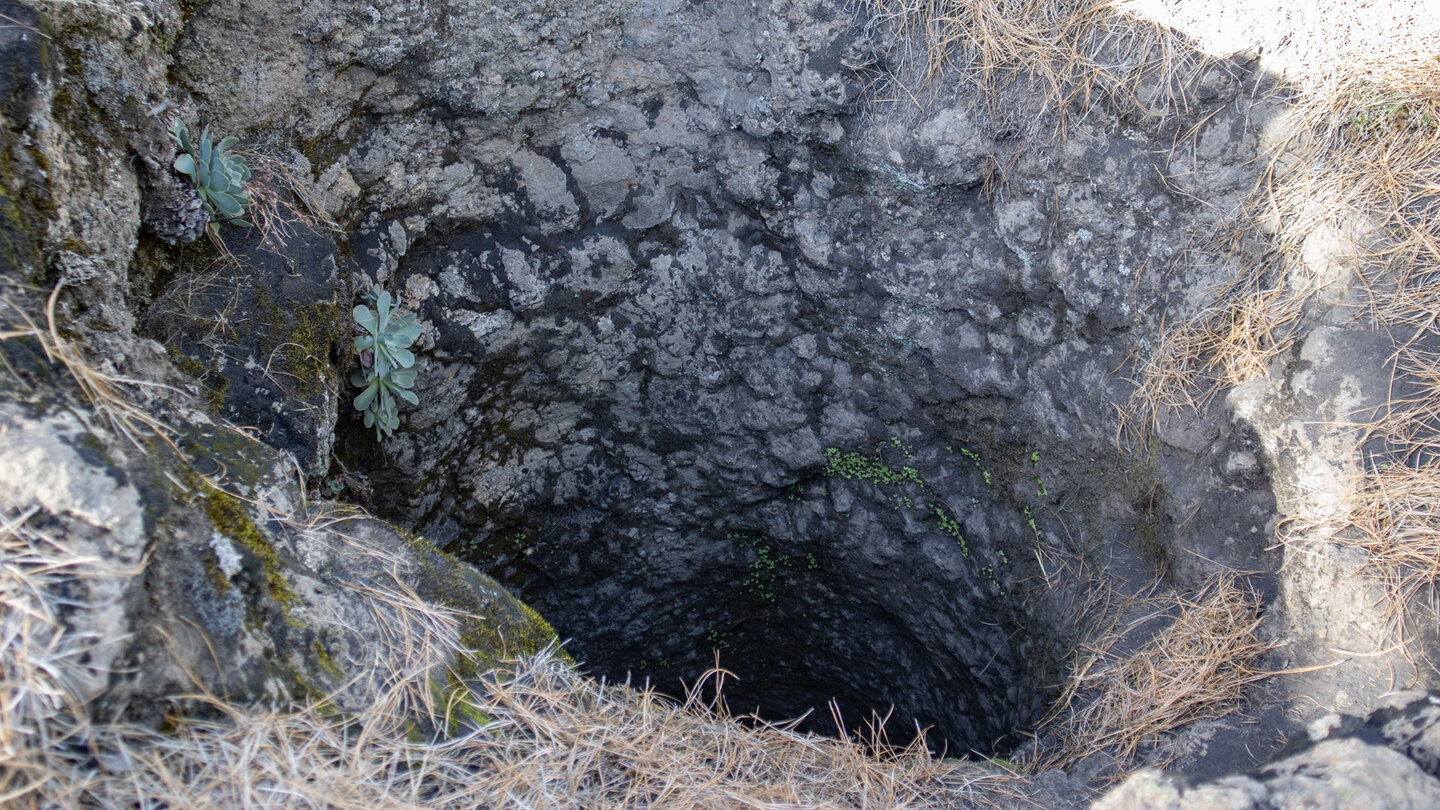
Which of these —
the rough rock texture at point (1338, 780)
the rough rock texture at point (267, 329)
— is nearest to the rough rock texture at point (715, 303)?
the rough rock texture at point (267, 329)

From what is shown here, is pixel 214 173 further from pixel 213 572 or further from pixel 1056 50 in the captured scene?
pixel 1056 50

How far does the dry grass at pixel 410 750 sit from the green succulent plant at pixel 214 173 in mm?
990

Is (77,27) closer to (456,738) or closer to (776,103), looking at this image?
(456,738)

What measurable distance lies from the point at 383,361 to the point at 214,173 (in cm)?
63

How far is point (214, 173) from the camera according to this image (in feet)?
6.00

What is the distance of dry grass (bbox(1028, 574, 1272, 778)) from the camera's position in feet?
6.25

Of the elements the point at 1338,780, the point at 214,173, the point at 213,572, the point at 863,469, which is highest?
the point at 214,173

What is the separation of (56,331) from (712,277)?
1.91 metres

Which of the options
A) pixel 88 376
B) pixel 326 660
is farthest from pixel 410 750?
pixel 88 376

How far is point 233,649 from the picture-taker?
124 centimetres

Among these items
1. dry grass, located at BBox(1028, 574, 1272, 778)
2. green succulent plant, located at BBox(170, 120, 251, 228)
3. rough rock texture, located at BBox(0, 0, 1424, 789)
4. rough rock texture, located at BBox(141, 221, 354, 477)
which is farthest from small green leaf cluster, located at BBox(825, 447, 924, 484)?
green succulent plant, located at BBox(170, 120, 251, 228)

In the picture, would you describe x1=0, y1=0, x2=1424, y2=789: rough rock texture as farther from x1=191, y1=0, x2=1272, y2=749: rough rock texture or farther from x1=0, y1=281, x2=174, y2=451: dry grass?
x1=0, y1=281, x2=174, y2=451: dry grass

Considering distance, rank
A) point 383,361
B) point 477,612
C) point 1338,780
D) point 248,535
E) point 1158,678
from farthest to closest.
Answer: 1. point 383,361
2. point 1158,678
3. point 477,612
4. point 248,535
5. point 1338,780

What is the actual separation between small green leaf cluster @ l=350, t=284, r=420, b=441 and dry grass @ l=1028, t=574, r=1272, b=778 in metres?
1.95
